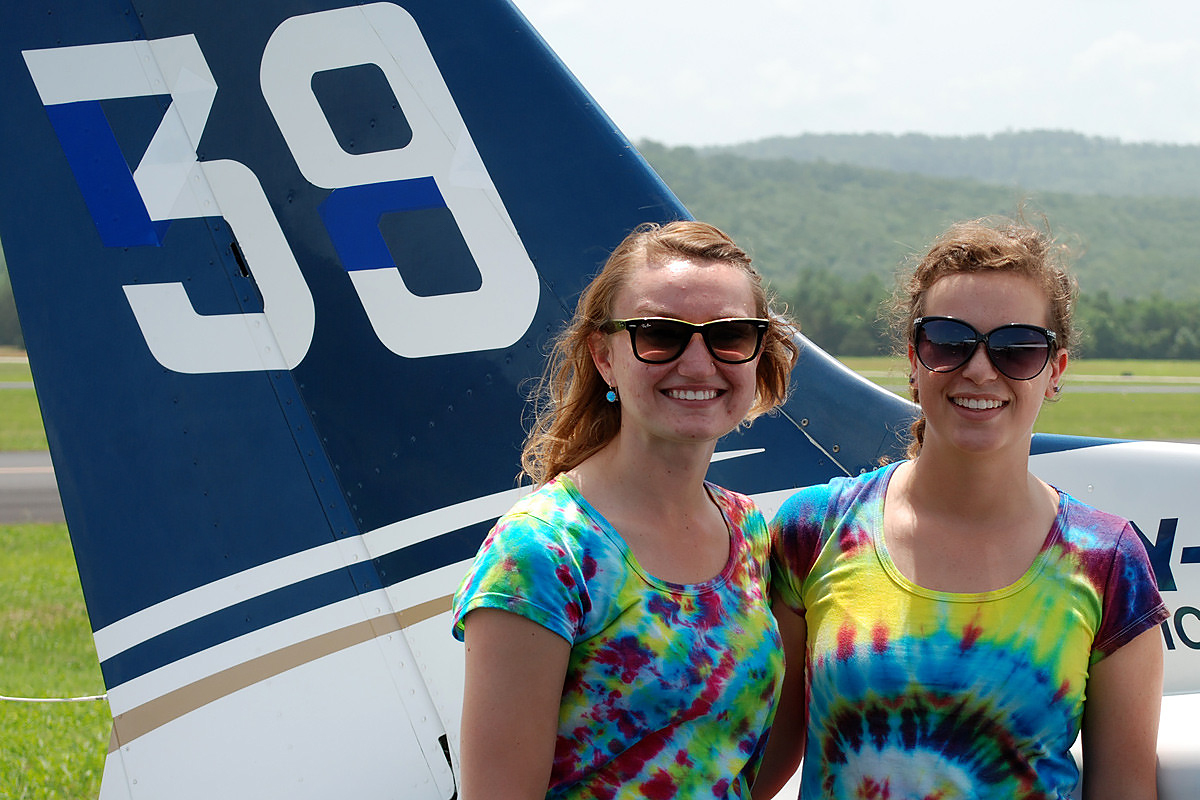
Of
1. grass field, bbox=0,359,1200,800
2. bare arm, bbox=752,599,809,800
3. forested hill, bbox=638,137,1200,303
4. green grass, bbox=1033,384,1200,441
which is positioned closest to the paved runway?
grass field, bbox=0,359,1200,800

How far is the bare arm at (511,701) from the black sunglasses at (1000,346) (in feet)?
2.55

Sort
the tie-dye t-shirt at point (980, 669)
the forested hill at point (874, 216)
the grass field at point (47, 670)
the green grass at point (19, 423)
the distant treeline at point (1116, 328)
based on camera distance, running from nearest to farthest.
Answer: the tie-dye t-shirt at point (980, 669), the grass field at point (47, 670), the green grass at point (19, 423), the distant treeline at point (1116, 328), the forested hill at point (874, 216)

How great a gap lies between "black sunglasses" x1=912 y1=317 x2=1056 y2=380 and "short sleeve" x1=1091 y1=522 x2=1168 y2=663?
32cm

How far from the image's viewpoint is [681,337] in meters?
1.69

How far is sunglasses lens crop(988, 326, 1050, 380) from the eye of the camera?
169 centimetres

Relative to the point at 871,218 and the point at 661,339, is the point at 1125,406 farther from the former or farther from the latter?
the point at 871,218

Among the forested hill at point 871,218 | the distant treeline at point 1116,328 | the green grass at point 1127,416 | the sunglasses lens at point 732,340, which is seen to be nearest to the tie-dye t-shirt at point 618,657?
the sunglasses lens at point 732,340

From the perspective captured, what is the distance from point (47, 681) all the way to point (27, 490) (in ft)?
41.8

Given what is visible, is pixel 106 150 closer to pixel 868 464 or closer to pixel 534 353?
pixel 534 353

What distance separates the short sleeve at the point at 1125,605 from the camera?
5.31 ft

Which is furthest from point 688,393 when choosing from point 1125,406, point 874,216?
point 874,216

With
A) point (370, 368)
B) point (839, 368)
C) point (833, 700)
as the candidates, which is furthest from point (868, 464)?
point (370, 368)

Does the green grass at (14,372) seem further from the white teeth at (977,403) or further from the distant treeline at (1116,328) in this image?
the white teeth at (977,403)

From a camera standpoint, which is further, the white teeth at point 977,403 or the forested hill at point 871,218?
the forested hill at point 871,218
